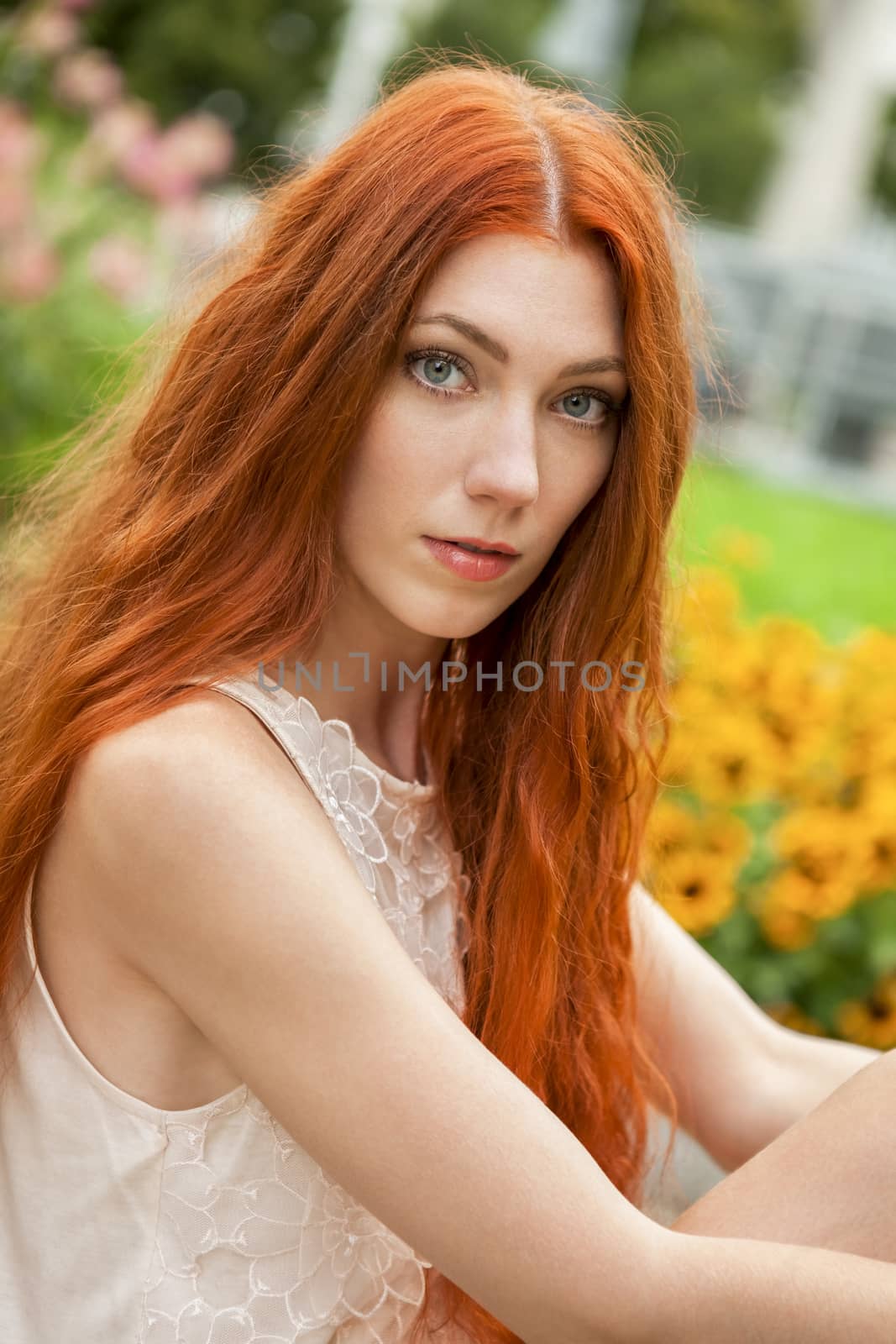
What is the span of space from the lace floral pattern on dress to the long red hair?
0.07 metres

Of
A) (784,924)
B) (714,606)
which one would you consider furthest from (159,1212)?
(714,606)

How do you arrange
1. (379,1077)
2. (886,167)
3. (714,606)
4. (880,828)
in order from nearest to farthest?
(379,1077) → (880,828) → (714,606) → (886,167)

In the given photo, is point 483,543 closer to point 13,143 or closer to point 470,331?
point 470,331

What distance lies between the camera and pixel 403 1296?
1.57 metres

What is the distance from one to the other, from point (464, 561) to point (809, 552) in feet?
27.1

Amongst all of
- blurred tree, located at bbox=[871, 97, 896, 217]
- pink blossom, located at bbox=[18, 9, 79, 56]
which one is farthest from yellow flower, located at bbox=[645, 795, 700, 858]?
blurred tree, located at bbox=[871, 97, 896, 217]

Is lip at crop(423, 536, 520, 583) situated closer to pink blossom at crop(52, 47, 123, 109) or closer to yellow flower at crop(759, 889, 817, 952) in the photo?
yellow flower at crop(759, 889, 817, 952)

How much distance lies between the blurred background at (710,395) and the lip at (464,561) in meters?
0.48

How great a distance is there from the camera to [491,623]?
6.08 feet

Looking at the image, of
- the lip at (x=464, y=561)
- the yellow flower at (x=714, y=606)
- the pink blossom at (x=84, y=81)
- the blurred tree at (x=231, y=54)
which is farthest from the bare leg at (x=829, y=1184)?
the blurred tree at (x=231, y=54)

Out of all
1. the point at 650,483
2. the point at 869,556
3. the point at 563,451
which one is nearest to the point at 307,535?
the point at 563,451

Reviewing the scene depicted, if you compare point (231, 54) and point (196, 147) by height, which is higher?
point (196, 147)

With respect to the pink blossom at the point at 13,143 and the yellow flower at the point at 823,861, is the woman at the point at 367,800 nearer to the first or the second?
the yellow flower at the point at 823,861

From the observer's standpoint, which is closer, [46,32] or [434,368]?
[434,368]
